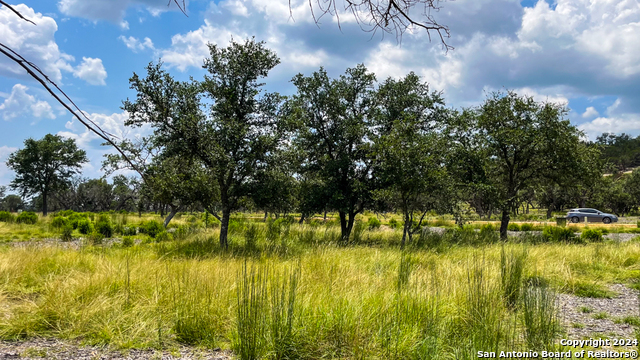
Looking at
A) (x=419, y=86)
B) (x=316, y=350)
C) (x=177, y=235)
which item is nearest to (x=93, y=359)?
(x=316, y=350)

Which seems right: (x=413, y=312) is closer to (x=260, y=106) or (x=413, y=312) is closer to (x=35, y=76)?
(x=35, y=76)

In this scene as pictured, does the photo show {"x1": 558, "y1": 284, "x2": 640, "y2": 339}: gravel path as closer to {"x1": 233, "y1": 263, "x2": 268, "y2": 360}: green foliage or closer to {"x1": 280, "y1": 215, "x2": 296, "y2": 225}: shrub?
{"x1": 233, "y1": 263, "x2": 268, "y2": 360}: green foliage

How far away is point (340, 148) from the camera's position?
16.0m

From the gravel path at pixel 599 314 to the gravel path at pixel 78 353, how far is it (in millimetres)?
4481

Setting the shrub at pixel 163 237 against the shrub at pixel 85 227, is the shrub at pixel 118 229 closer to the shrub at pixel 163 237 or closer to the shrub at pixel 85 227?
the shrub at pixel 85 227

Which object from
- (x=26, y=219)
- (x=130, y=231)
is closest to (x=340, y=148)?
(x=130, y=231)

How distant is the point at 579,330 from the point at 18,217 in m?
28.5

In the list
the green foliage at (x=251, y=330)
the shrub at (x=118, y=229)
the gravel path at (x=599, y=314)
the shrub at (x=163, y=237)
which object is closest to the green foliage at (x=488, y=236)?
the gravel path at (x=599, y=314)

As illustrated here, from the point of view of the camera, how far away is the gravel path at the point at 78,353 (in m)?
3.57

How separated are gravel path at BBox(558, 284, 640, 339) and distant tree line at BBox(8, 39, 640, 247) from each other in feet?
22.0

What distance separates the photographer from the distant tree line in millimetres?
11469

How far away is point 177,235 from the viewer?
1609 centimetres

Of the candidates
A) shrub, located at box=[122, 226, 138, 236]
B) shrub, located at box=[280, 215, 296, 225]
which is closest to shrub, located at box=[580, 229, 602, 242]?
shrub, located at box=[280, 215, 296, 225]

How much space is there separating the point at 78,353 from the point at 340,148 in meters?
13.2
